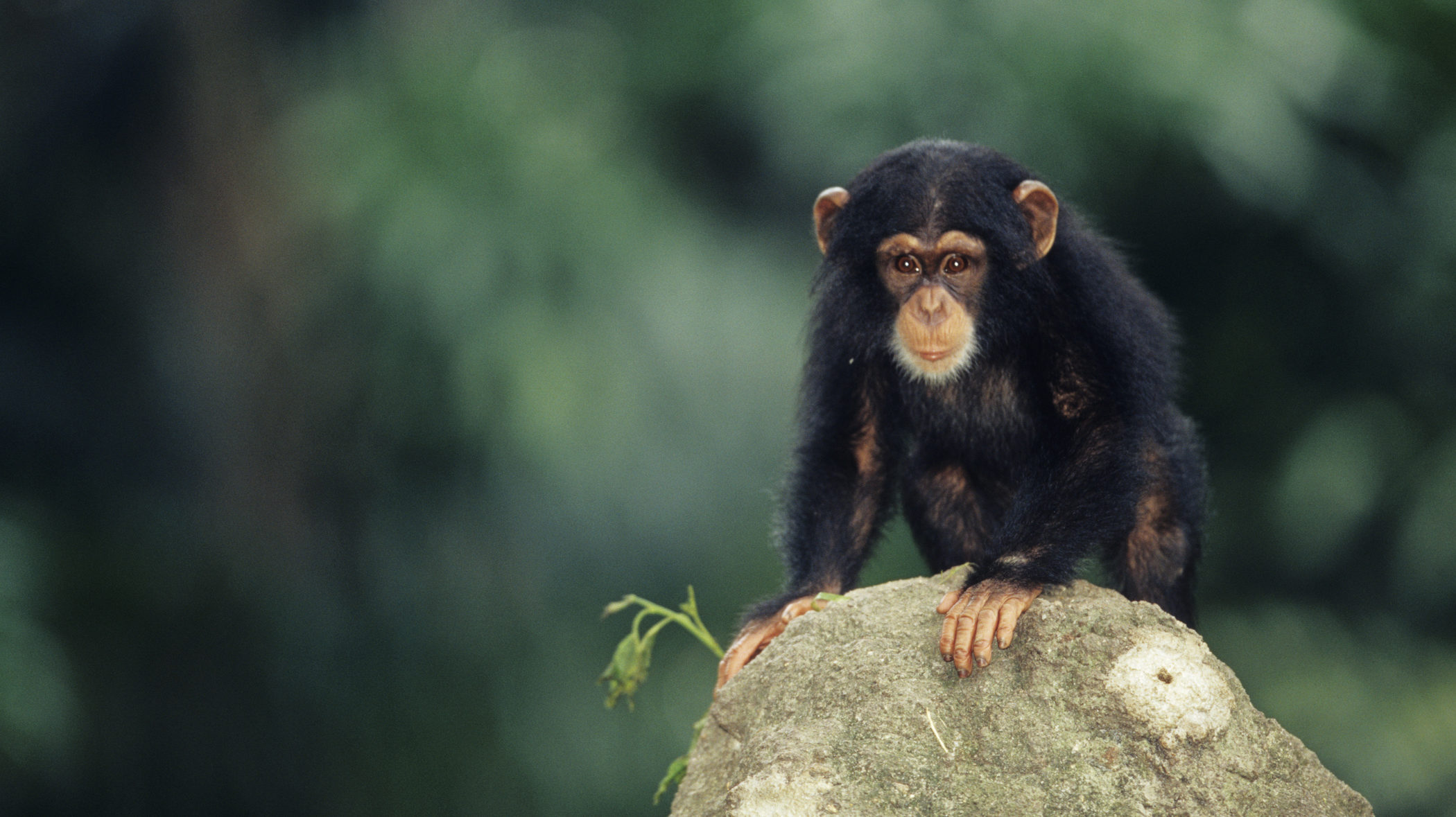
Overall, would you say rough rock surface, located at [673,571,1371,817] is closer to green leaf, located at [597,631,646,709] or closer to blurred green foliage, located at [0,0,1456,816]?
green leaf, located at [597,631,646,709]

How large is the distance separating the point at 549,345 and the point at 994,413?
19.2 ft

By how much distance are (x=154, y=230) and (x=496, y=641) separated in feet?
14.3

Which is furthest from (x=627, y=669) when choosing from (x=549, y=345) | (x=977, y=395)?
(x=549, y=345)

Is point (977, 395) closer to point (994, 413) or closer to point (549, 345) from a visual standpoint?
point (994, 413)

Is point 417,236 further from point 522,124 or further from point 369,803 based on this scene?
point 369,803

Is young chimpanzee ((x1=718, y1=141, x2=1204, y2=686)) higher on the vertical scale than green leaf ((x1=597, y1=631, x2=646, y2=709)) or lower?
higher

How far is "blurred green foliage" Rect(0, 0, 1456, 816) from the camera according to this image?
9805 millimetres

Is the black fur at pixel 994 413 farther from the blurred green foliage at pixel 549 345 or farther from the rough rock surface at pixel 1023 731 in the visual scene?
the blurred green foliage at pixel 549 345

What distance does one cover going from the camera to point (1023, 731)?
3219 millimetres

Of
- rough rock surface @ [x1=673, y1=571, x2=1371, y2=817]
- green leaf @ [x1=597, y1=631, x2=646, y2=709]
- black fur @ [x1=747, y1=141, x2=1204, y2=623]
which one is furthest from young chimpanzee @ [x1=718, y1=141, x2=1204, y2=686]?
rough rock surface @ [x1=673, y1=571, x2=1371, y2=817]

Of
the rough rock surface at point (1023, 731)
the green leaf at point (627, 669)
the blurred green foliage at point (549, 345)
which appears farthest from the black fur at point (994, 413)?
the blurred green foliage at point (549, 345)

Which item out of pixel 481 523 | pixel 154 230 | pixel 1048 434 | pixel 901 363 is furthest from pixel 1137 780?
pixel 154 230

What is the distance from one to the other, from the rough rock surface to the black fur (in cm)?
61

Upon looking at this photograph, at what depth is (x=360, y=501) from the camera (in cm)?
1129
